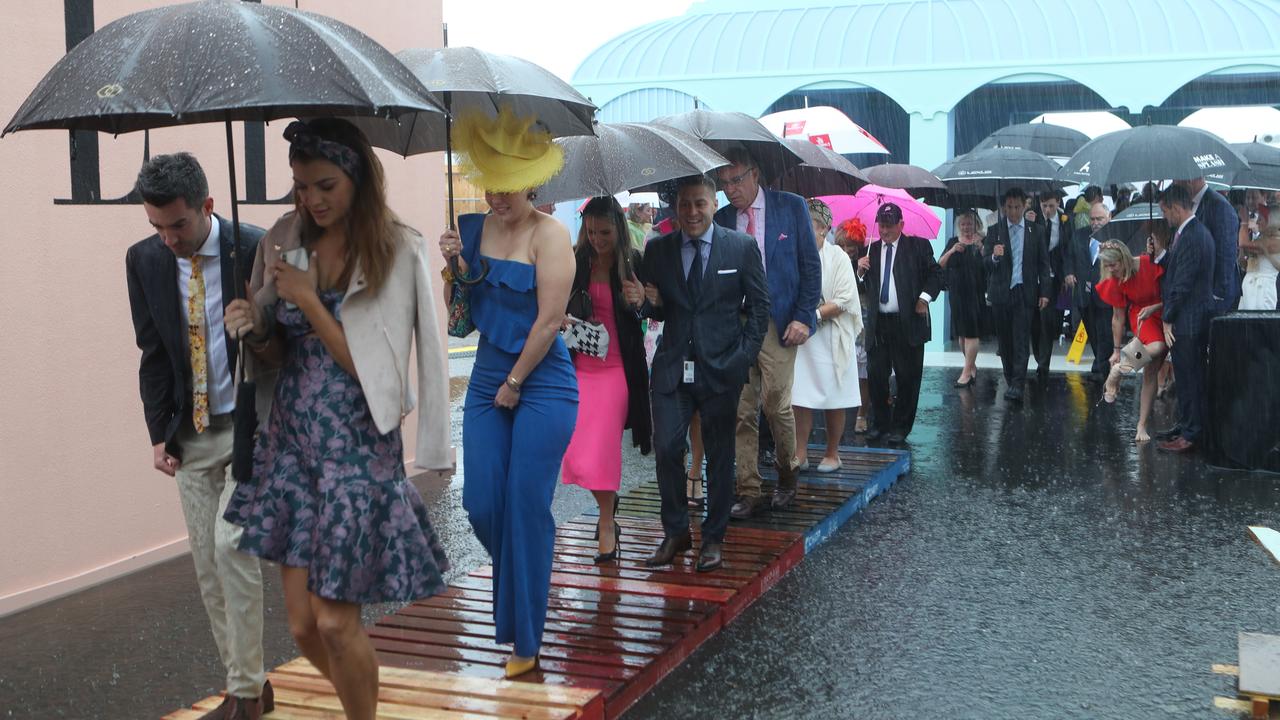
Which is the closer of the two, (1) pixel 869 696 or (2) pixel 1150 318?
(1) pixel 869 696

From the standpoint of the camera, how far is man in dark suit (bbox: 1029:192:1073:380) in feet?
46.6

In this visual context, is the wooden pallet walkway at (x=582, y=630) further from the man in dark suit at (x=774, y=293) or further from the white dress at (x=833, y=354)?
the white dress at (x=833, y=354)

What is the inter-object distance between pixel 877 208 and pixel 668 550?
5.72 m

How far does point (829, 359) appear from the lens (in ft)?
29.0

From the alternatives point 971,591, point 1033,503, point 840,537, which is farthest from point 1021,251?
point 971,591

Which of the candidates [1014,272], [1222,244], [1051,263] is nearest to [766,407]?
[1222,244]

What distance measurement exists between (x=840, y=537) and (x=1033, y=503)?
170cm

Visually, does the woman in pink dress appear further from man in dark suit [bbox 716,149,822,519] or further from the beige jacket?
the beige jacket

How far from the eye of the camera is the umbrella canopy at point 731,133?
7.45 meters

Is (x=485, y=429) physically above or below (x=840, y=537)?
above

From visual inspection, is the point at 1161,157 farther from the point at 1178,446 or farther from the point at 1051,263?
the point at 1051,263

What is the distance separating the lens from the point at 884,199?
37.7ft

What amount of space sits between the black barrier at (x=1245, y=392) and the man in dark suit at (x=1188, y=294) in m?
0.37

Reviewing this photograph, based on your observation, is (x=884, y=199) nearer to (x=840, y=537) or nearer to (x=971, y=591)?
(x=840, y=537)
